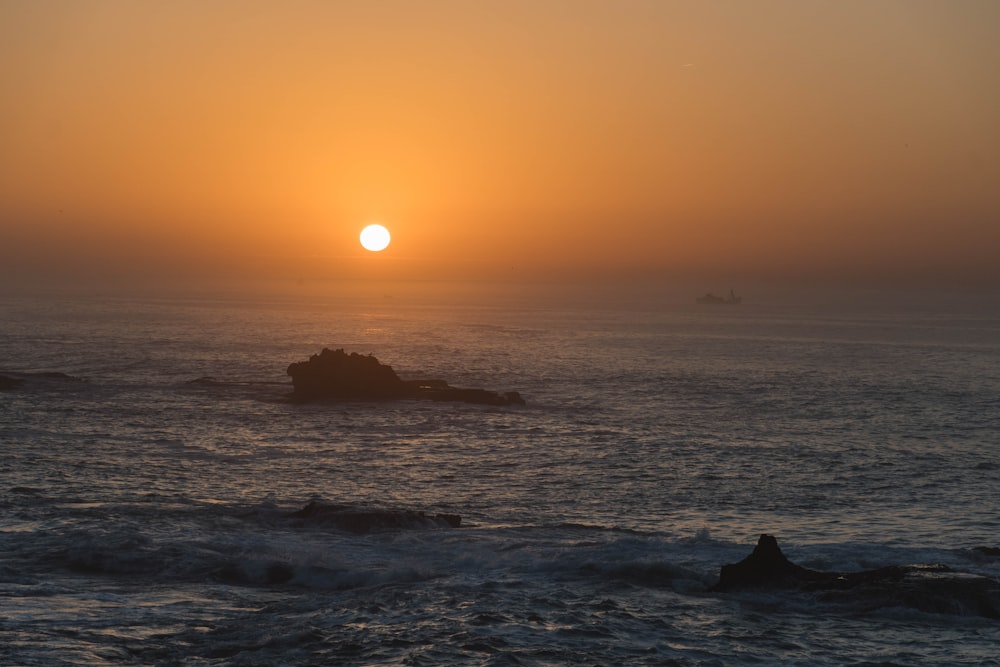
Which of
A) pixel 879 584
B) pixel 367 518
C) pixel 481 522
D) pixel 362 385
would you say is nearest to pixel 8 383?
pixel 362 385

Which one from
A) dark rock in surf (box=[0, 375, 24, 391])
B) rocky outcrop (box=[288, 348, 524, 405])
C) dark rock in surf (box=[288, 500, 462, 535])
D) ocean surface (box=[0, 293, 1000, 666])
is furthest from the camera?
rocky outcrop (box=[288, 348, 524, 405])

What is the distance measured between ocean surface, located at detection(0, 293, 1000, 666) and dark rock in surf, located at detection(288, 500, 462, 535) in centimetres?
16

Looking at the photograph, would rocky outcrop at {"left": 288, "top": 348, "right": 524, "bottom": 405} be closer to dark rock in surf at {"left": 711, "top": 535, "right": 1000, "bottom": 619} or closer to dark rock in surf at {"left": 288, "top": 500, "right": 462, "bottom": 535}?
dark rock in surf at {"left": 288, "top": 500, "right": 462, "bottom": 535}

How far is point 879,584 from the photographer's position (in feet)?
80.3

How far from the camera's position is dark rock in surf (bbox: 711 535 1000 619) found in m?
23.3

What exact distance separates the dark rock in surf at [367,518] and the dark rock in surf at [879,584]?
1105 centimetres

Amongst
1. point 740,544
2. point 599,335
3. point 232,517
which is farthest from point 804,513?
point 599,335

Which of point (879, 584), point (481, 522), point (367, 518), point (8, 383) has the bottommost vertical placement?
point (481, 522)

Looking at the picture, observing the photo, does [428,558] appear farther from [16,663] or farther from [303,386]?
[303,386]

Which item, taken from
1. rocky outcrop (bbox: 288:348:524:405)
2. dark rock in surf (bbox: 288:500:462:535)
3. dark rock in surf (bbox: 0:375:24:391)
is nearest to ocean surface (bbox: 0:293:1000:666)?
dark rock in surf (bbox: 288:500:462:535)

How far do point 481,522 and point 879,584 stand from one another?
14.6 m

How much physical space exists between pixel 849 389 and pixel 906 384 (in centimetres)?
873

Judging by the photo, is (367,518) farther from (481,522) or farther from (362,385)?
(362,385)

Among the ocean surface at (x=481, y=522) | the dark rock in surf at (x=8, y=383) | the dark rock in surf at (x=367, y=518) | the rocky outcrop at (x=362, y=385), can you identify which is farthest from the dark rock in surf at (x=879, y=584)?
the dark rock in surf at (x=8, y=383)
